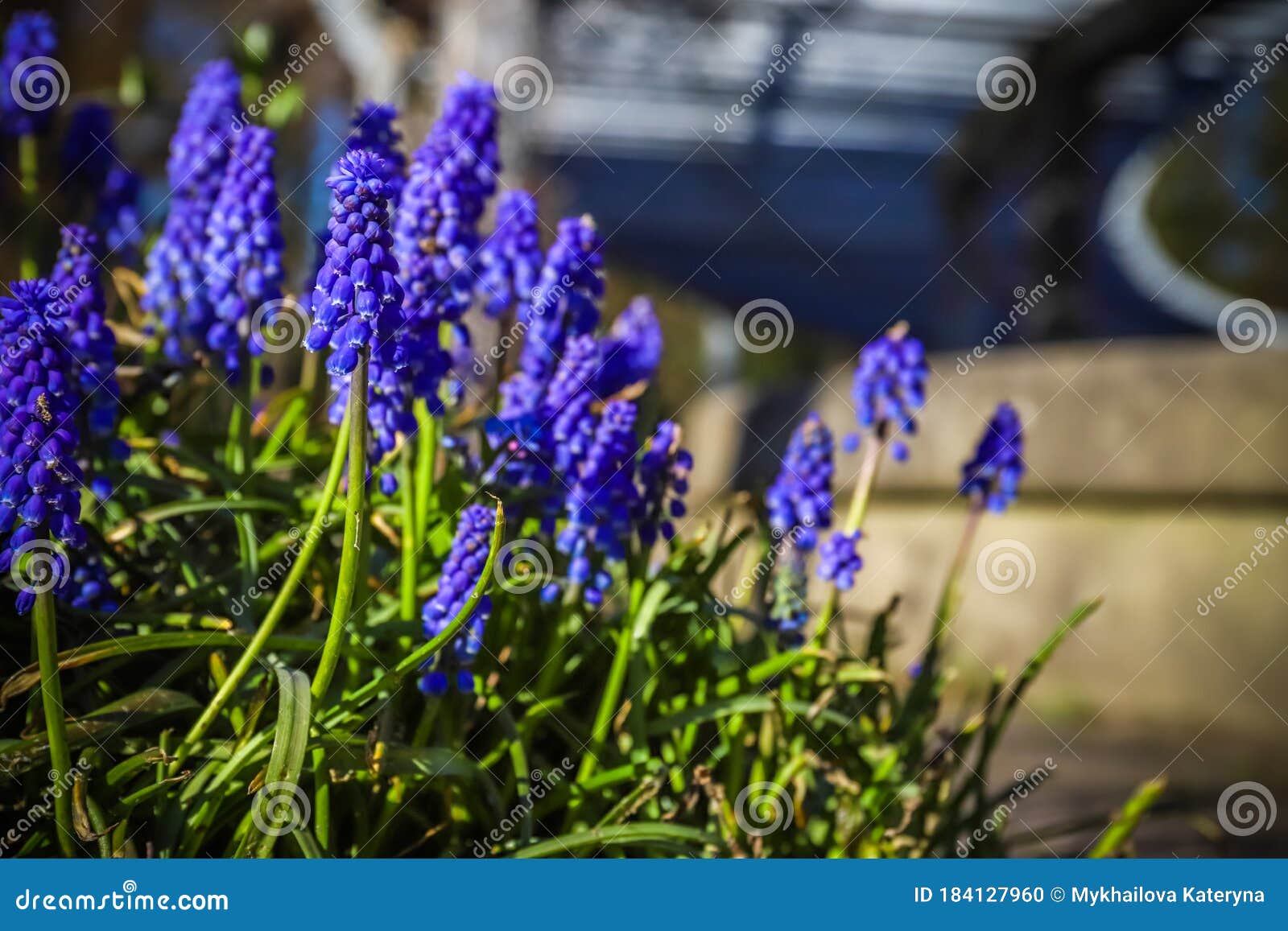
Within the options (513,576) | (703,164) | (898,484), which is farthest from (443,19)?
(703,164)

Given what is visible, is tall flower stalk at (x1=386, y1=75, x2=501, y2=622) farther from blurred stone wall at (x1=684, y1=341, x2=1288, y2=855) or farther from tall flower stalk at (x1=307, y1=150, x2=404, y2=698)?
blurred stone wall at (x1=684, y1=341, x2=1288, y2=855)

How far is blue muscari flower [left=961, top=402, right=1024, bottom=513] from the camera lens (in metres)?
1.47

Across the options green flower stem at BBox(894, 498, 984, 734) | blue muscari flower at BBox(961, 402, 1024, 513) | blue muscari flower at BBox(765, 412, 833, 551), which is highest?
blue muscari flower at BBox(961, 402, 1024, 513)

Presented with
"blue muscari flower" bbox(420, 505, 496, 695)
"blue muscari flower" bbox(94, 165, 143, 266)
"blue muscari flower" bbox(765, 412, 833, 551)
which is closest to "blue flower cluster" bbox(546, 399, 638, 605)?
"blue muscari flower" bbox(420, 505, 496, 695)

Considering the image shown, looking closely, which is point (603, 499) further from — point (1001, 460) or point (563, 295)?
point (1001, 460)

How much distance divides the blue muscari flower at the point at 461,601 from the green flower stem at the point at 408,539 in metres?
0.07

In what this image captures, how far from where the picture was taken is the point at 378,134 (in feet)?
4.23

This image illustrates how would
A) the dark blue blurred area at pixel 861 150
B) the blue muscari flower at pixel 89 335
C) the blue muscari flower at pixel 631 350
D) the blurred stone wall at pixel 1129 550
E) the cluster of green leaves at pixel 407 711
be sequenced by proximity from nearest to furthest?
the cluster of green leaves at pixel 407 711
the blue muscari flower at pixel 89 335
the blue muscari flower at pixel 631 350
the blurred stone wall at pixel 1129 550
the dark blue blurred area at pixel 861 150

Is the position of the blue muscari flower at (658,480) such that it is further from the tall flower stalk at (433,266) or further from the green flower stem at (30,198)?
the green flower stem at (30,198)

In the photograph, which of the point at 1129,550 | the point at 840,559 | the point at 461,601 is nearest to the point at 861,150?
the point at 1129,550

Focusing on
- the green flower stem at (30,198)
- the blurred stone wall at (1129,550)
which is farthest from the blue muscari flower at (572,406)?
the blurred stone wall at (1129,550)

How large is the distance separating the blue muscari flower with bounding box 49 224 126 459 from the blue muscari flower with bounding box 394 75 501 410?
Answer: 308mm

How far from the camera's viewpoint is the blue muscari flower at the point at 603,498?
3.63 ft
